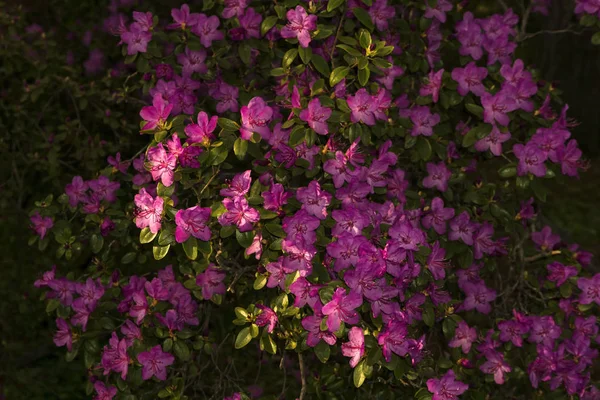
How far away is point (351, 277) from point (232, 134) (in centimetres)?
57

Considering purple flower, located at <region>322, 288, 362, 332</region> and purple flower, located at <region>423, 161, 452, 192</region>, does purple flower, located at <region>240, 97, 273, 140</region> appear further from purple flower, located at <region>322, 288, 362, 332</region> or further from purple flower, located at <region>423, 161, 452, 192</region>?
purple flower, located at <region>423, 161, 452, 192</region>

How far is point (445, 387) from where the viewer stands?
2.57 metres

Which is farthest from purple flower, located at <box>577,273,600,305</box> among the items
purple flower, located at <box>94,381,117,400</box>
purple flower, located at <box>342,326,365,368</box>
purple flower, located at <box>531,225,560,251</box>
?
purple flower, located at <box>94,381,117,400</box>

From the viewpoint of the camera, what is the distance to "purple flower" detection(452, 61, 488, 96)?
2.88m

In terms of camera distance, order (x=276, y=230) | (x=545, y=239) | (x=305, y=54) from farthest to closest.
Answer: (x=545, y=239)
(x=305, y=54)
(x=276, y=230)

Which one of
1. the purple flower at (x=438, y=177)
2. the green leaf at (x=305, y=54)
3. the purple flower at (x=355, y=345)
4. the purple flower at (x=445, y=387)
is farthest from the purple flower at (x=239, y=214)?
the purple flower at (x=438, y=177)

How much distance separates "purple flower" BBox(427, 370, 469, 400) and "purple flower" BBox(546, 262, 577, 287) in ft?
2.36

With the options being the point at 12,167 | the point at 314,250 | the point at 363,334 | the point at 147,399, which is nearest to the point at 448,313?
the point at 363,334

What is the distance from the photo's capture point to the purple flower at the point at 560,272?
3045 millimetres

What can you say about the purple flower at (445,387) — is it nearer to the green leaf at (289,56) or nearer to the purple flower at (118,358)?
the purple flower at (118,358)

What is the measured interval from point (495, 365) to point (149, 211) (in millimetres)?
1417

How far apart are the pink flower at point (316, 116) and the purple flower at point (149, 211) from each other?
50 cm

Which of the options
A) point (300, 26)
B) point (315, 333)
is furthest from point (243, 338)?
point (300, 26)

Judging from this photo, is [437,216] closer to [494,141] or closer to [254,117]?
[494,141]
